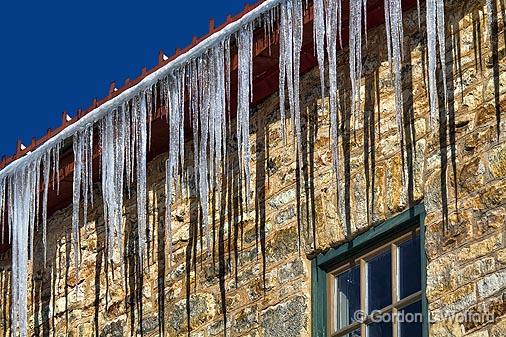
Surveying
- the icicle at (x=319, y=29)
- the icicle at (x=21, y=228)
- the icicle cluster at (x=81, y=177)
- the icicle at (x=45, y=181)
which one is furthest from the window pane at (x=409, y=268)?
the icicle at (x=21, y=228)

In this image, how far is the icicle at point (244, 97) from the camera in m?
10.8

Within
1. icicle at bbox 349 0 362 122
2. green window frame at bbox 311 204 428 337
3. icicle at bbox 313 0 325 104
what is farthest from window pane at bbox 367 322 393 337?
icicle at bbox 313 0 325 104

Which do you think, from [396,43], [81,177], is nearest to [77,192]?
[81,177]

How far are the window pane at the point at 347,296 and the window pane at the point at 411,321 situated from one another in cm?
41

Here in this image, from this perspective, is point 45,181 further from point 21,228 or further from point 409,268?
point 409,268

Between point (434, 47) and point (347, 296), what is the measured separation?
1.34 metres

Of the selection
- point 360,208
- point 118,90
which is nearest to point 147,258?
point 118,90

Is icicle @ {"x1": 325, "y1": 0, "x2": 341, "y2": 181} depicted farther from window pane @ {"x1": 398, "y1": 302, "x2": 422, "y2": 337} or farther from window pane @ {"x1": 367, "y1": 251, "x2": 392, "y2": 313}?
window pane @ {"x1": 398, "y1": 302, "x2": 422, "y2": 337}

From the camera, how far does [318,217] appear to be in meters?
10.3

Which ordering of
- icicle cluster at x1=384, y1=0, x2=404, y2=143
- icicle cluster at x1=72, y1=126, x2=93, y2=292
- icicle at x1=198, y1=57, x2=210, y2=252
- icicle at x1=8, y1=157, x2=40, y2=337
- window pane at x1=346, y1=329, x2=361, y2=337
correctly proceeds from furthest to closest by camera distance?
icicle at x1=8, y1=157, x2=40, y2=337, icicle cluster at x1=72, y1=126, x2=93, y2=292, icicle at x1=198, y1=57, x2=210, y2=252, icicle cluster at x1=384, y1=0, x2=404, y2=143, window pane at x1=346, y1=329, x2=361, y2=337

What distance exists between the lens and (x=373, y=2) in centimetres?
1023

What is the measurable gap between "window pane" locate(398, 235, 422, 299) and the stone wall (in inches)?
6.7

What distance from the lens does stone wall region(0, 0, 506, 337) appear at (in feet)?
30.8

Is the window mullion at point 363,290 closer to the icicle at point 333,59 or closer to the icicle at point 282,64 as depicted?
the icicle at point 333,59
